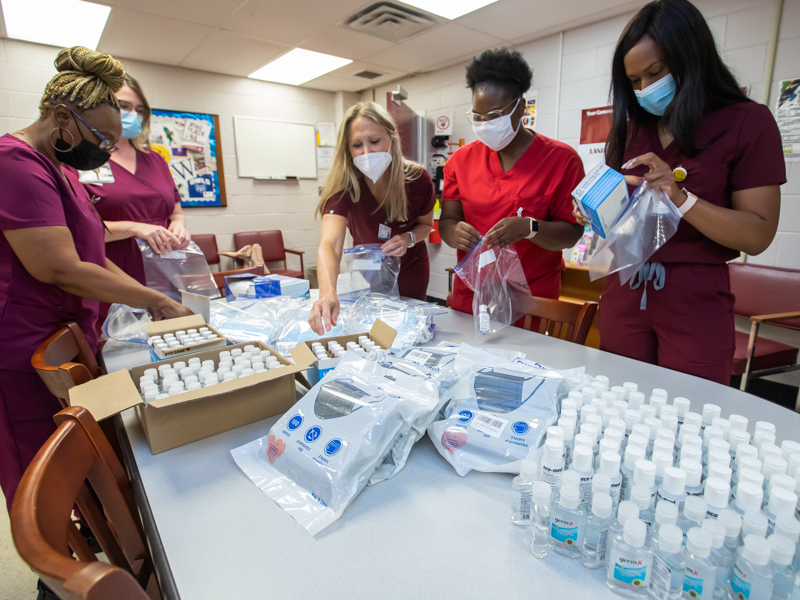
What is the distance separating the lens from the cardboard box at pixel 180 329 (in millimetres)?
1162

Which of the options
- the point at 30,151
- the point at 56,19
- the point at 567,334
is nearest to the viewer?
the point at 30,151

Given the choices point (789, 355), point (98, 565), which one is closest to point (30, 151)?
point (98, 565)

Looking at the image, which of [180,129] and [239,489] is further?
[180,129]

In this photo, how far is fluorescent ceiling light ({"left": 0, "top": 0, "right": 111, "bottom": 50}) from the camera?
9.11ft

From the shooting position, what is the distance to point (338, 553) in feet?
2.01

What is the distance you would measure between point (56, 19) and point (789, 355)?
15.9 ft

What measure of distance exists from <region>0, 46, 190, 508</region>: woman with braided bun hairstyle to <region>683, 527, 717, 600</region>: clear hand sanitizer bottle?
1.42 meters

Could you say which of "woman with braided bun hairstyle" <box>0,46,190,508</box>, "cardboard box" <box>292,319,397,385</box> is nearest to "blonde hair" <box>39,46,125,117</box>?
"woman with braided bun hairstyle" <box>0,46,190,508</box>

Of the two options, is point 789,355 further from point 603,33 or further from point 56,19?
point 56,19

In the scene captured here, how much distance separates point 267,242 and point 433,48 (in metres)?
2.50

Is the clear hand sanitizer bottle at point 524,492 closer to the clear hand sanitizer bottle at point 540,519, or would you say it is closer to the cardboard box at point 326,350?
the clear hand sanitizer bottle at point 540,519

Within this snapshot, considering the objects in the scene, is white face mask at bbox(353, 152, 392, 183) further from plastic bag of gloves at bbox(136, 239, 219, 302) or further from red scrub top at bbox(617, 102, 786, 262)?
red scrub top at bbox(617, 102, 786, 262)

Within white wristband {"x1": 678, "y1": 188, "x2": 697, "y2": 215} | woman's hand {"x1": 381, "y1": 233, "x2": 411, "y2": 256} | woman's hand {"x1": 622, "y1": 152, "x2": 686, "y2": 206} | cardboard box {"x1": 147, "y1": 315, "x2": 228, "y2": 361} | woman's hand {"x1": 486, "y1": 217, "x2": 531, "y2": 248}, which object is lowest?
cardboard box {"x1": 147, "y1": 315, "x2": 228, "y2": 361}

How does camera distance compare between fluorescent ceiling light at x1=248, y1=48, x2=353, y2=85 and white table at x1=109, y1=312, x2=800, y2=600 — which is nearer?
white table at x1=109, y1=312, x2=800, y2=600
